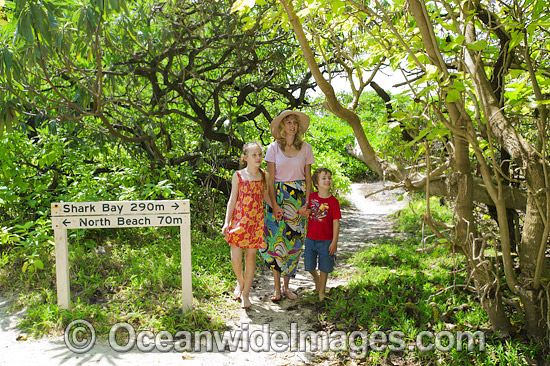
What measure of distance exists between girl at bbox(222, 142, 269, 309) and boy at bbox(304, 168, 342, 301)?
48cm

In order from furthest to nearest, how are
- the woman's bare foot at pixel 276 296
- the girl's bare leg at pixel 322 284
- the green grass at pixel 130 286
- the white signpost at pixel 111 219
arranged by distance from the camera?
the woman's bare foot at pixel 276 296 < the girl's bare leg at pixel 322 284 < the white signpost at pixel 111 219 < the green grass at pixel 130 286

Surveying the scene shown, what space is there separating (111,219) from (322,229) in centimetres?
193

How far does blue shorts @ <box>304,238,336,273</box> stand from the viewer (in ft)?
13.8

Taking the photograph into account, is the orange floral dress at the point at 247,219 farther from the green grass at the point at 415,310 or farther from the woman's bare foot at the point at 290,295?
the green grass at the point at 415,310

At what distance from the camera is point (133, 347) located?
3402 mm

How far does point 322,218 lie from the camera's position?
427cm

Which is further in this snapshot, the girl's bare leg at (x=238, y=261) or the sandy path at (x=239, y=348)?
the girl's bare leg at (x=238, y=261)

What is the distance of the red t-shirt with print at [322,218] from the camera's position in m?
4.26

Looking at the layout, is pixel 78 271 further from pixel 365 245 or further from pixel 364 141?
pixel 365 245

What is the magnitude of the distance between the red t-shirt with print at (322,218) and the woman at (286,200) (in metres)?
0.11

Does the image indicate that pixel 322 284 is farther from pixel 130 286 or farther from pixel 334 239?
pixel 130 286

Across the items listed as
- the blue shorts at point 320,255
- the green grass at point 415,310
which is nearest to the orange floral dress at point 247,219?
the blue shorts at point 320,255


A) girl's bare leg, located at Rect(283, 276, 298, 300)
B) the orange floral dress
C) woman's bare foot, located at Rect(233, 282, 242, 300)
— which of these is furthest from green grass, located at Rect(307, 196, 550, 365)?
the orange floral dress

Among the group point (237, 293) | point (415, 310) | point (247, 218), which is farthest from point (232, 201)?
point (415, 310)
